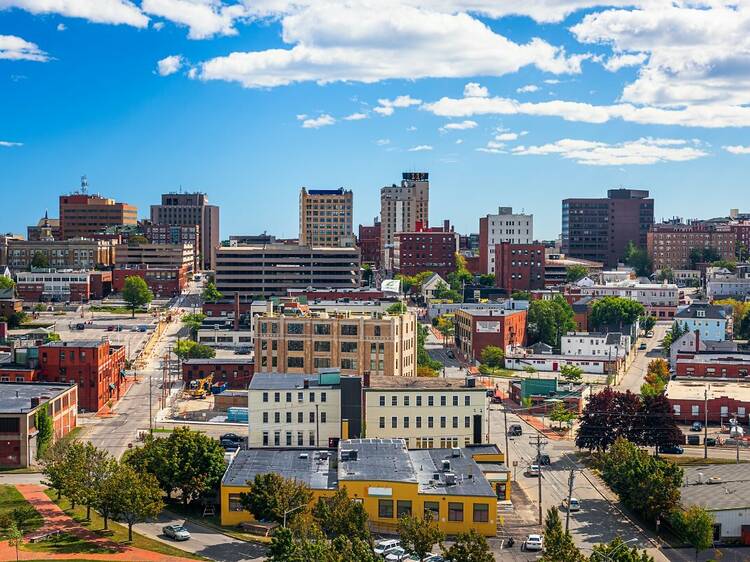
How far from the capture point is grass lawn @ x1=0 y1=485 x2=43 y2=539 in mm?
61219

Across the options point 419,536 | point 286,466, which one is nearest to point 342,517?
point 419,536

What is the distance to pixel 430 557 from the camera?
181 feet

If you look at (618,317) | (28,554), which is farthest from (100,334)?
(28,554)

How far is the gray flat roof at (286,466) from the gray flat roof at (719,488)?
22732 mm

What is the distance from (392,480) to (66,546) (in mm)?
19311

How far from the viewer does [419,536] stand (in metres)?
52.9

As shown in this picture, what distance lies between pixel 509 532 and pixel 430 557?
8972 mm

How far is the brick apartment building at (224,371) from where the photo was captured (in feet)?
370

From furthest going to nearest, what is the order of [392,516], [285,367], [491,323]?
[491,323], [285,367], [392,516]

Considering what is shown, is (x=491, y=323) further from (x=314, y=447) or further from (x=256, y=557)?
(x=256, y=557)

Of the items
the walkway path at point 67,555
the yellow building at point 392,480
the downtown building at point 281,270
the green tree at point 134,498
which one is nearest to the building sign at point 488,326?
the downtown building at point 281,270

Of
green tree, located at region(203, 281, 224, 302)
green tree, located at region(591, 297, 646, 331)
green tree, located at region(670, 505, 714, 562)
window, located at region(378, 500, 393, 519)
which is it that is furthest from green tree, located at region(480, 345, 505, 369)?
green tree, located at region(670, 505, 714, 562)

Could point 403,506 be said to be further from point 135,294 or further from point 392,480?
point 135,294

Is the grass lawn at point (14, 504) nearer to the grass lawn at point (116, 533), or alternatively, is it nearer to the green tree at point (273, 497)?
the grass lawn at point (116, 533)
